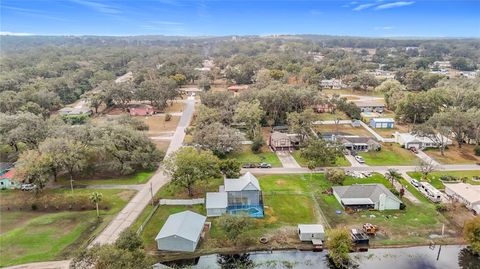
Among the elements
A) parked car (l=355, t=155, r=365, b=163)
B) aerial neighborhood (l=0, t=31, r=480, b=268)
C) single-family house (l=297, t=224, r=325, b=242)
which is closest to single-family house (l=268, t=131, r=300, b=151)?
aerial neighborhood (l=0, t=31, r=480, b=268)

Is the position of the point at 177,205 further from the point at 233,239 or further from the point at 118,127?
the point at 118,127

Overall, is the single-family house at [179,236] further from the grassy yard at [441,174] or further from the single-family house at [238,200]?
the grassy yard at [441,174]

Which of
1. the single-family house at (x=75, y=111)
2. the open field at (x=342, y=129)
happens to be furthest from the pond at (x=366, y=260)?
the single-family house at (x=75, y=111)

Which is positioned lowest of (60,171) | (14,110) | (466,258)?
(466,258)

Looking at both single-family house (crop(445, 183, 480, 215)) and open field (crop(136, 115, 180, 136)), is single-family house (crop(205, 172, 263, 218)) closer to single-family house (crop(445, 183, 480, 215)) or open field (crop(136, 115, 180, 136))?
single-family house (crop(445, 183, 480, 215))

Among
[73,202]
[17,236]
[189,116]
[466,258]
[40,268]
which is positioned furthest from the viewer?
[189,116]

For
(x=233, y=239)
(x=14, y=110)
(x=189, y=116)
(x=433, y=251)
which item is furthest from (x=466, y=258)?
(x=14, y=110)

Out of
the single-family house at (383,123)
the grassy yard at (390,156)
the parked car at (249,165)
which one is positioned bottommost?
the grassy yard at (390,156)
